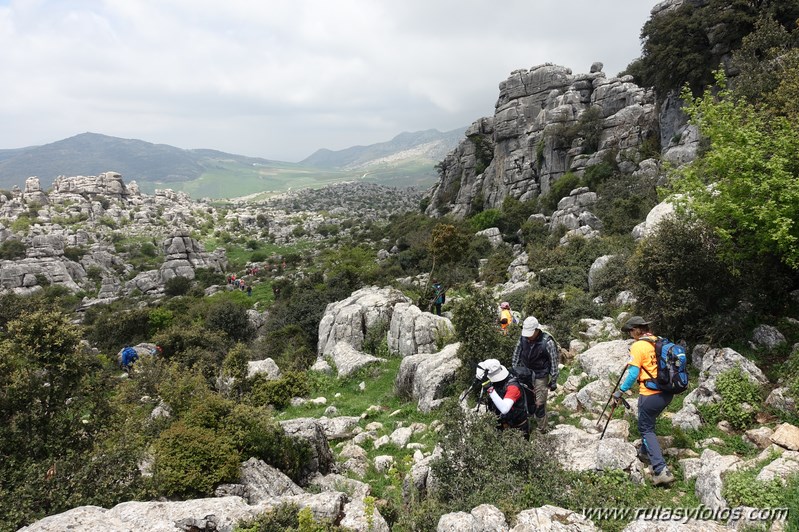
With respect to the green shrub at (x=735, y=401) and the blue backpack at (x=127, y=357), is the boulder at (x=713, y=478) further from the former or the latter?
the blue backpack at (x=127, y=357)

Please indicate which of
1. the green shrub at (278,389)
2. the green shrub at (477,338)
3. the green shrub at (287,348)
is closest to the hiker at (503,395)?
the green shrub at (477,338)

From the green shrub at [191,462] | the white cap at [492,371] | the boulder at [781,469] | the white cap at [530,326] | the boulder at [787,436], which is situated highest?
the white cap at [530,326]

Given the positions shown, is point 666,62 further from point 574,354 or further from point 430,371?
point 430,371

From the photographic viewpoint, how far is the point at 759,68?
79.9ft

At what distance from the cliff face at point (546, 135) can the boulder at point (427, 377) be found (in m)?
35.0

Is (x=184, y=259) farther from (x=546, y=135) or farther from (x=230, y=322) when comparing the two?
(x=546, y=135)

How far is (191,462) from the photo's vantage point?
7.75 meters

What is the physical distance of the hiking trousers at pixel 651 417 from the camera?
6531 mm

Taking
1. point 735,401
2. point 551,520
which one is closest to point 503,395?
point 551,520

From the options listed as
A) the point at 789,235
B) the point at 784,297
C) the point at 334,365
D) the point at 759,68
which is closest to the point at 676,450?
the point at 789,235

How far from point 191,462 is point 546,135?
179ft

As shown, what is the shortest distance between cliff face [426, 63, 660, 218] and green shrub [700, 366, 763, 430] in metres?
36.9

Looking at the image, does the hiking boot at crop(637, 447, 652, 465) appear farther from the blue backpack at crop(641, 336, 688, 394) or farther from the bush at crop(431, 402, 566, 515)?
the bush at crop(431, 402, 566, 515)

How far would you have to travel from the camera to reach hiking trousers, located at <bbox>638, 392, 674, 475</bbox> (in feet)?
21.4
